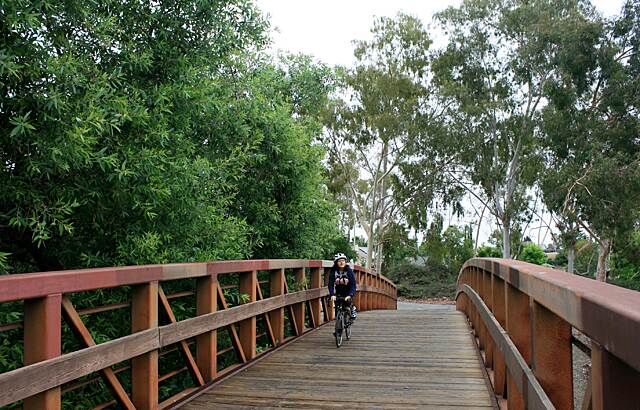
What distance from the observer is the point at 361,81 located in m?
31.9

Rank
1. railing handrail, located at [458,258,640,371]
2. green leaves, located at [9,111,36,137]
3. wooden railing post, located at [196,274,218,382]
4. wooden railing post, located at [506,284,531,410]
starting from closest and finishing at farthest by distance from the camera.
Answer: railing handrail, located at [458,258,640,371] → wooden railing post, located at [506,284,531,410] → green leaves, located at [9,111,36,137] → wooden railing post, located at [196,274,218,382]

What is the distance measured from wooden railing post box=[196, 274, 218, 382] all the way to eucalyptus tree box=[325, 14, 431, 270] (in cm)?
2589

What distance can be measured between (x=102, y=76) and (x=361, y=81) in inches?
1091

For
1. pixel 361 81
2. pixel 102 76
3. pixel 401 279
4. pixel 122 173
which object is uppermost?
pixel 361 81

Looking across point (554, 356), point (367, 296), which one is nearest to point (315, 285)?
point (554, 356)

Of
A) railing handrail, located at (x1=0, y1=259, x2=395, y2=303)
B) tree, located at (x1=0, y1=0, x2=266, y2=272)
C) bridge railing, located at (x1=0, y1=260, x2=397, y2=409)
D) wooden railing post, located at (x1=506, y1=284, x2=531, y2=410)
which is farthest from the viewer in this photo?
tree, located at (x1=0, y1=0, x2=266, y2=272)

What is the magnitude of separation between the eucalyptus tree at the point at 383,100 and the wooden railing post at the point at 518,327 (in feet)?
88.6

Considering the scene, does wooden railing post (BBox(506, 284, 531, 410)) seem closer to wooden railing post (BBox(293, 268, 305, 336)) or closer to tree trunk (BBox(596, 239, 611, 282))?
wooden railing post (BBox(293, 268, 305, 336))

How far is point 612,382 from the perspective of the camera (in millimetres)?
1667

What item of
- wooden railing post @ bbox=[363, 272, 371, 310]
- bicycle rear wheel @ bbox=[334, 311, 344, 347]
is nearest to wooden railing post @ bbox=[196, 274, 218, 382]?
bicycle rear wheel @ bbox=[334, 311, 344, 347]

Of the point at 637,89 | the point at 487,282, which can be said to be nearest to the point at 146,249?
the point at 487,282

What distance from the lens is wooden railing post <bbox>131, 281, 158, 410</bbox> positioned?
14.6 feet

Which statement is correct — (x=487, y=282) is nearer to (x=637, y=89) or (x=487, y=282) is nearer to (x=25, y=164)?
(x=25, y=164)

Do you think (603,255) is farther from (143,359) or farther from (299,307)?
(143,359)
